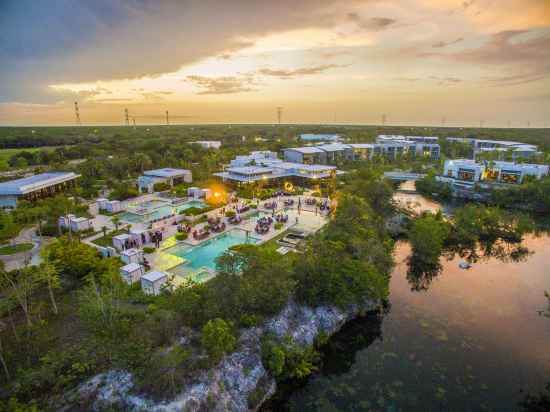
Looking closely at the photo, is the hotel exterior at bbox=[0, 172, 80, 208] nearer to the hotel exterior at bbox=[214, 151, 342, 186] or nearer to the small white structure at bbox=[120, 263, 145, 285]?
the hotel exterior at bbox=[214, 151, 342, 186]

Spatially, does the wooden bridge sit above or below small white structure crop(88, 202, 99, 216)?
below

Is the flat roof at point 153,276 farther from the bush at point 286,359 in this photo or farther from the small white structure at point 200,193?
the small white structure at point 200,193

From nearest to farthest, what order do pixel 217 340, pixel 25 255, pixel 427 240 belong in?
pixel 217 340 → pixel 25 255 → pixel 427 240

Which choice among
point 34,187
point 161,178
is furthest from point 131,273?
point 161,178

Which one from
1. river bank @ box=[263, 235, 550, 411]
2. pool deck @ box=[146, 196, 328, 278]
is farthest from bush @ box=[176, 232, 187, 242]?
river bank @ box=[263, 235, 550, 411]

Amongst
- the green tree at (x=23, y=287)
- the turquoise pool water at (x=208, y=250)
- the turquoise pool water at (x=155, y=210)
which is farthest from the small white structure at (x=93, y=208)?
the green tree at (x=23, y=287)

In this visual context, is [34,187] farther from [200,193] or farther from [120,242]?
[120,242]

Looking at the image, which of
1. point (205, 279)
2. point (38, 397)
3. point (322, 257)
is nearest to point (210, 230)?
point (205, 279)

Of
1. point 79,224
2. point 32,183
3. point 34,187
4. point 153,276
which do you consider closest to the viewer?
point 153,276
